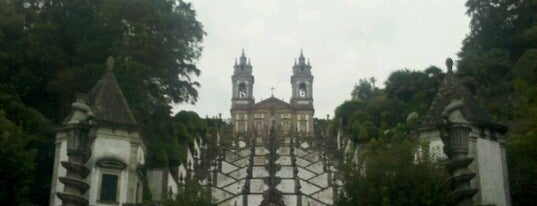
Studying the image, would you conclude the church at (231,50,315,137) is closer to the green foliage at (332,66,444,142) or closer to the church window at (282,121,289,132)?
the church window at (282,121,289,132)

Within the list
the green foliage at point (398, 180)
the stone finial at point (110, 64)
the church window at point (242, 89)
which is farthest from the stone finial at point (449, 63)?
the church window at point (242, 89)

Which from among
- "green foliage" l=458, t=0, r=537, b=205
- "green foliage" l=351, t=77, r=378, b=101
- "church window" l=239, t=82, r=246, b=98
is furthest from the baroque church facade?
"church window" l=239, t=82, r=246, b=98

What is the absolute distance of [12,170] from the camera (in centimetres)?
2811

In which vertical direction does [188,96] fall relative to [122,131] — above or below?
above

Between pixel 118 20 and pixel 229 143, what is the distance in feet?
118

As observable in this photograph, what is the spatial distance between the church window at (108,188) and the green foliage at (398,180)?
10.5m

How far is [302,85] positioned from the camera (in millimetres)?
116000

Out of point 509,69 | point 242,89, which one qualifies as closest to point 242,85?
point 242,89

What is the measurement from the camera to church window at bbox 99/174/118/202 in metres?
31.0

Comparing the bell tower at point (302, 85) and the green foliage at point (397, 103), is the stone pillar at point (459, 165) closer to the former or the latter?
the green foliage at point (397, 103)

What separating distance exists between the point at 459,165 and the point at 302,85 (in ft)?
319

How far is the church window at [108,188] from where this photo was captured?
31.0 meters

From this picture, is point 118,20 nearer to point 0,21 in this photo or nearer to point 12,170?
point 0,21

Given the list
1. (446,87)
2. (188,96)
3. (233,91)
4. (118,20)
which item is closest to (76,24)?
(118,20)
